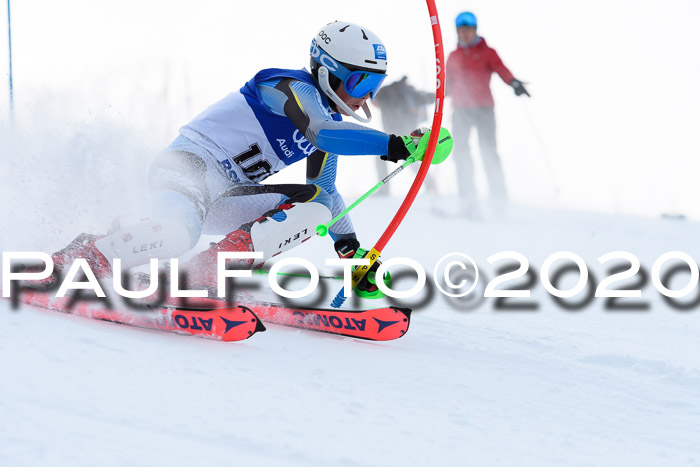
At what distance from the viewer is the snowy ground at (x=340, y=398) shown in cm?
178

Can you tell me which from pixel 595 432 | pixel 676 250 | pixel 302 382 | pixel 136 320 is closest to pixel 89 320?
pixel 136 320

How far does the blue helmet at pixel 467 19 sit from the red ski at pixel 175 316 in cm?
640

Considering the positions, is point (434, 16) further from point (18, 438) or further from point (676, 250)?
point (676, 250)

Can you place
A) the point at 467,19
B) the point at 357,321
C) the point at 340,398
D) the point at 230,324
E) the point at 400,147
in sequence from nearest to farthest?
the point at 340,398
the point at 230,324
the point at 400,147
the point at 357,321
the point at 467,19

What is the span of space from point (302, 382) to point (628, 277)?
5371 mm

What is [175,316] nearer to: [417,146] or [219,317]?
[219,317]

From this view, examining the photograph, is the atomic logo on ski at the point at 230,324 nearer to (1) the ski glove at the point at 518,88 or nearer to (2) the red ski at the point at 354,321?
(2) the red ski at the point at 354,321

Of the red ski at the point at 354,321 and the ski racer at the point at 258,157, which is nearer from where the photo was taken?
the ski racer at the point at 258,157

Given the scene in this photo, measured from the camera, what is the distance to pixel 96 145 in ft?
14.0

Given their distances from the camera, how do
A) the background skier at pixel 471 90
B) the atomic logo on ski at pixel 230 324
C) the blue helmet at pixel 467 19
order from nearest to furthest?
the atomic logo on ski at pixel 230 324 → the blue helmet at pixel 467 19 → the background skier at pixel 471 90

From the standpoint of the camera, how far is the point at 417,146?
323 centimetres

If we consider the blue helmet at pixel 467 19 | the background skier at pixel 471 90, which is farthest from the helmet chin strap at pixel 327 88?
the blue helmet at pixel 467 19

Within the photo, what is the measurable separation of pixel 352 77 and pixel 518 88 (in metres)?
5.62

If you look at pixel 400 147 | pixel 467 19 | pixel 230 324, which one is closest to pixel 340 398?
pixel 230 324
